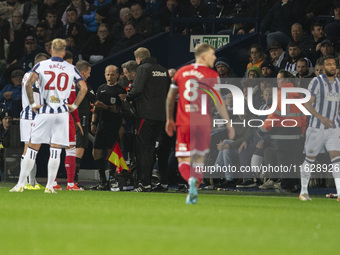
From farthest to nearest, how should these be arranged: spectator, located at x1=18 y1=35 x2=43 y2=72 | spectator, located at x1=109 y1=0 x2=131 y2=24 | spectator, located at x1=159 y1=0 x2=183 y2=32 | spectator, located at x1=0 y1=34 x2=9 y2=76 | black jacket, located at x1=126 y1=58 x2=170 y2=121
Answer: spectator, located at x1=0 y1=34 x2=9 y2=76
spectator, located at x1=109 y1=0 x2=131 y2=24
spectator, located at x1=18 y1=35 x2=43 y2=72
spectator, located at x1=159 y1=0 x2=183 y2=32
black jacket, located at x1=126 y1=58 x2=170 y2=121

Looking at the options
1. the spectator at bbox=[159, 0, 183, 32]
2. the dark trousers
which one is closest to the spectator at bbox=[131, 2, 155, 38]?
the spectator at bbox=[159, 0, 183, 32]

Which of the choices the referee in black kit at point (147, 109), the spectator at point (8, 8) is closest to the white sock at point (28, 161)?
the referee in black kit at point (147, 109)

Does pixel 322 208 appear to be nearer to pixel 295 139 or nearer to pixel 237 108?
pixel 295 139

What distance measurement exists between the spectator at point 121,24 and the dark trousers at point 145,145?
23.4 ft

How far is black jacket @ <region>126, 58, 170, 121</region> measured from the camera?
1443 centimetres

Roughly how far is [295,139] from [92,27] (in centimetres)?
965

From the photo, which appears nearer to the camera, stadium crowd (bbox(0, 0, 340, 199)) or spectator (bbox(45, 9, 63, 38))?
stadium crowd (bbox(0, 0, 340, 199))

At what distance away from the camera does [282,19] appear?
18500mm

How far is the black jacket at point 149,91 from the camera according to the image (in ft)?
47.3

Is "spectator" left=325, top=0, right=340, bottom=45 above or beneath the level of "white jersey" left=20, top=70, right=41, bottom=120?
above

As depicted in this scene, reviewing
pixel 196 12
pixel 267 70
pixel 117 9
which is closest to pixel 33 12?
pixel 117 9

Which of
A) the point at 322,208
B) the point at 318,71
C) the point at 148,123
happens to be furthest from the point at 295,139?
the point at 322,208

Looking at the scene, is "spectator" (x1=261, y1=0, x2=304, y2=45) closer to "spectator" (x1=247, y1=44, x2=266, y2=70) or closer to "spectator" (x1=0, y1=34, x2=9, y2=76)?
"spectator" (x1=247, y1=44, x2=266, y2=70)

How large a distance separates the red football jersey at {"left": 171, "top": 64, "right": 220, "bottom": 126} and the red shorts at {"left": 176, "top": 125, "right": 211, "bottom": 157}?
3.6 inches
